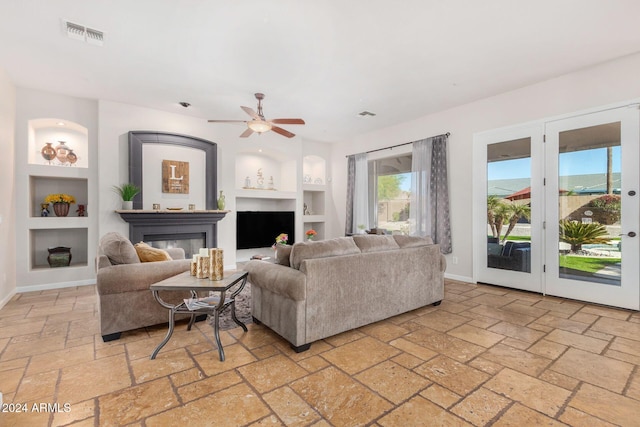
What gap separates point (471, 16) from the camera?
2.69 meters

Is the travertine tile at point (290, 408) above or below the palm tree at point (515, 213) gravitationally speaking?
below

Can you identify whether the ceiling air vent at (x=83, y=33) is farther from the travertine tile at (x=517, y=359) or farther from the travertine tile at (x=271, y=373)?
the travertine tile at (x=517, y=359)

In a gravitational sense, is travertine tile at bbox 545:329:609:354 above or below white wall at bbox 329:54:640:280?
below

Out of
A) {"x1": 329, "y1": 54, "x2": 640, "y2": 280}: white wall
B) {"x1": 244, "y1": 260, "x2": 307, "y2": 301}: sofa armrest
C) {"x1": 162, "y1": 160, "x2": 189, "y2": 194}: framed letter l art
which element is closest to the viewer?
{"x1": 244, "y1": 260, "x2": 307, "y2": 301}: sofa armrest

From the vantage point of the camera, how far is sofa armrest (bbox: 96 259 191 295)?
2.56 meters

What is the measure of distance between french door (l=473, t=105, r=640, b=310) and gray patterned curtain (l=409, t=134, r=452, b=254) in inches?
19.3

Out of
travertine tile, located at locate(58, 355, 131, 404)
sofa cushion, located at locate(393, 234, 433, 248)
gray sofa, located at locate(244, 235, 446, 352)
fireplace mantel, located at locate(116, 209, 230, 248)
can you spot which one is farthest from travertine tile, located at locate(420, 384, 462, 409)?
fireplace mantel, located at locate(116, 209, 230, 248)

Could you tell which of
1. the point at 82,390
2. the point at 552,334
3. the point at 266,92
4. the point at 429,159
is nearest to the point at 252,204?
the point at 266,92

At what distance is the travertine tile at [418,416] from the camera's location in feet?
5.21

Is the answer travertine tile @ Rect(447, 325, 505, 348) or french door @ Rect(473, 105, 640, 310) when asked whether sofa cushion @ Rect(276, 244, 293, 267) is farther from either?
french door @ Rect(473, 105, 640, 310)

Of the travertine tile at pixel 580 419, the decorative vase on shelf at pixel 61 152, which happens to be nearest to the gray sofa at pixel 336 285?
the travertine tile at pixel 580 419

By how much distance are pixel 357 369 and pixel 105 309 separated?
86.2 inches

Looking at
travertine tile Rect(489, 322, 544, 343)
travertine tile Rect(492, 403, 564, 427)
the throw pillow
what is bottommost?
travertine tile Rect(492, 403, 564, 427)

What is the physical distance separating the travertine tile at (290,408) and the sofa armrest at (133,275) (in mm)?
1570
